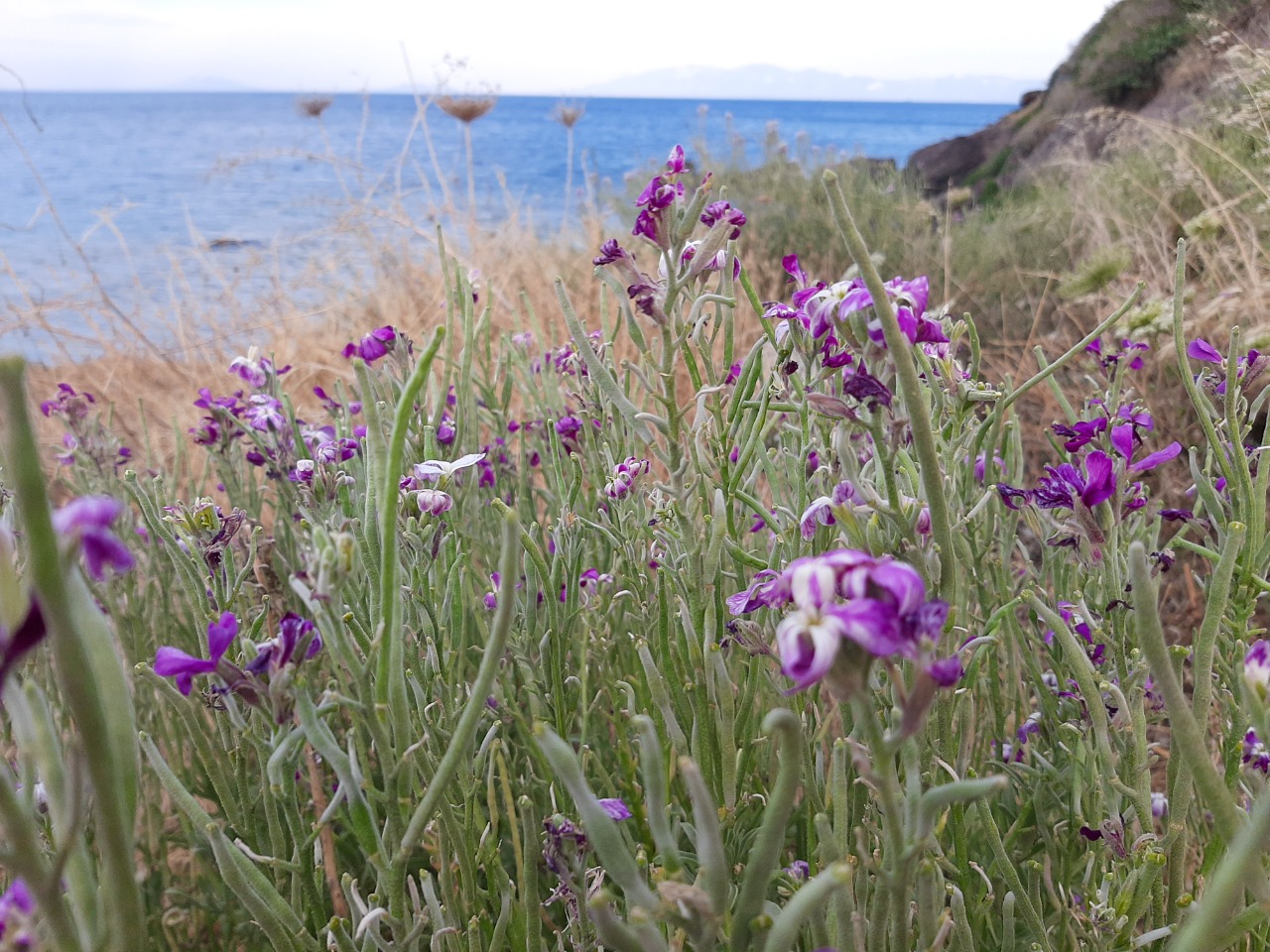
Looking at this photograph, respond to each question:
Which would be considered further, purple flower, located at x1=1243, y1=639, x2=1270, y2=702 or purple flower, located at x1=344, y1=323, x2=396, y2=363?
purple flower, located at x1=344, y1=323, x2=396, y2=363

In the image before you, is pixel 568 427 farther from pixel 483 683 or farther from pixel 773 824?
pixel 773 824

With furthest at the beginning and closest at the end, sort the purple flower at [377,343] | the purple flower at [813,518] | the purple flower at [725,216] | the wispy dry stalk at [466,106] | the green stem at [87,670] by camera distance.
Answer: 1. the wispy dry stalk at [466,106]
2. the purple flower at [377,343]
3. the purple flower at [725,216]
4. the purple flower at [813,518]
5. the green stem at [87,670]

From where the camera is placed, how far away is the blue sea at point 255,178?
580 cm

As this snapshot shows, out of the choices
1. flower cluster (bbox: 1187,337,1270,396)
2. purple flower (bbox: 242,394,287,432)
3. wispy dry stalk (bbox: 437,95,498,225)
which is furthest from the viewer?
wispy dry stalk (bbox: 437,95,498,225)

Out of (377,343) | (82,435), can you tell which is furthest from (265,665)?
(82,435)

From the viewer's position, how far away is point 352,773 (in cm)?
72

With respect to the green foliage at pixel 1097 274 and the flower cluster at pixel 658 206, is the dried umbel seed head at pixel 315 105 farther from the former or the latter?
the flower cluster at pixel 658 206

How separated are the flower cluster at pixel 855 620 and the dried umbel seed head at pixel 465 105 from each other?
6262 mm

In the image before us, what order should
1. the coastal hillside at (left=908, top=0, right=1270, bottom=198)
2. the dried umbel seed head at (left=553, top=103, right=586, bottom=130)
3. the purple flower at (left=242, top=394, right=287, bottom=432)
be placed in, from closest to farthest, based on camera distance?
the purple flower at (left=242, top=394, right=287, bottom=432) → the dried umbel seed head at (left=553, top=103, right=586, bottom=130) → the coastal hillside at (left=908, top=0, right=1270, bottom=198)

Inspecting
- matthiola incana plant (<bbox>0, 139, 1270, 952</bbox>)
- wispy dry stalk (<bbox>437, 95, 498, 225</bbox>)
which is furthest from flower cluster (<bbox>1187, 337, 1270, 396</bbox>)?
wispy dry stalk (<bbox>437, 95, 498, 225</bbox>)

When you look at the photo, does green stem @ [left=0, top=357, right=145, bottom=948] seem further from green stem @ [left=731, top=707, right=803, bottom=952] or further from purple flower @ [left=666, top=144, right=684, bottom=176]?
purple flower @ [left=666, top=144, right=684, bottom=176]

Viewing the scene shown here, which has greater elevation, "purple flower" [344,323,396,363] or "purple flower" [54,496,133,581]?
"purple flower" [54,496,133,581]

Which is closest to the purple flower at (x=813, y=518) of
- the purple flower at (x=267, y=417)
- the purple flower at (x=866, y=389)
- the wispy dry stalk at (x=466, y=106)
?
the purple flower at (x=866, y=389)

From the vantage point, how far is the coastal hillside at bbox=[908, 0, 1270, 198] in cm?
957
